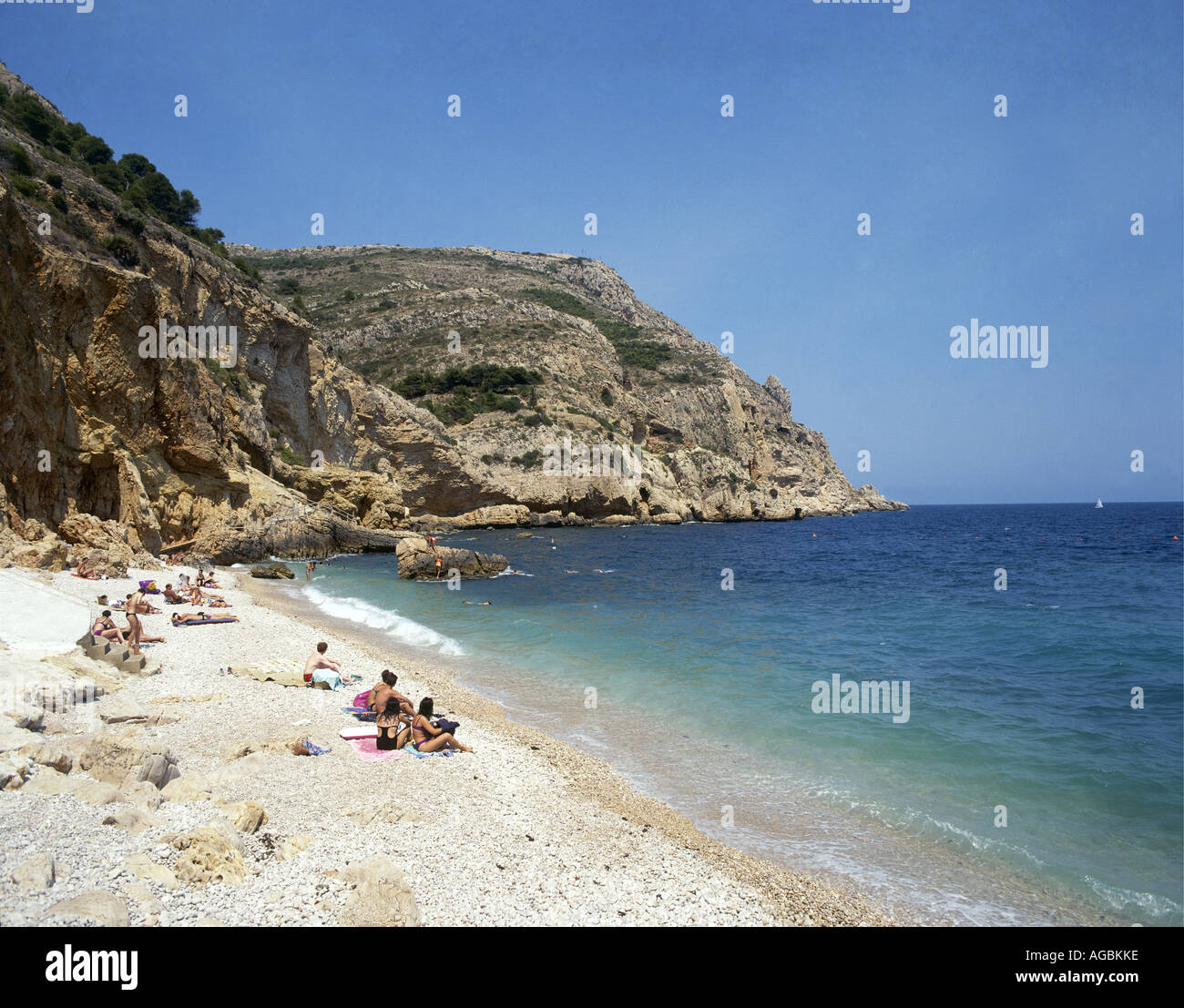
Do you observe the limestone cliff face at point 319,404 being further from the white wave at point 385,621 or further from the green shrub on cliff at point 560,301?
the white wave at point 385,621

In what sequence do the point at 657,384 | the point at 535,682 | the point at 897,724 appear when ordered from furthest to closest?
1. the point at 657,384
2. the point at 535,682
3. the point at 897,724

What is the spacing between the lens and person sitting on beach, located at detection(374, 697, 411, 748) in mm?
7590

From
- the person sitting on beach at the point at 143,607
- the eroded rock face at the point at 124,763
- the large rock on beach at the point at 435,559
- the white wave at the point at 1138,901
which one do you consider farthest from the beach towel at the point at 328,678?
the large rock on beach at the point at 435,559

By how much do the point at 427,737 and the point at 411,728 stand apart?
286mm

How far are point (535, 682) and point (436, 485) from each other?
41.1 meters

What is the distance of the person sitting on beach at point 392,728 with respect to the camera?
24.9 ft

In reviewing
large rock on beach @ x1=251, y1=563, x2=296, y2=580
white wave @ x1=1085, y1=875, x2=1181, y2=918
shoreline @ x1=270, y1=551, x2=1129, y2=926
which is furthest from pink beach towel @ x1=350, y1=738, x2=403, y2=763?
large rock on beach @ x1=251, y1=563, x2=296, y2=580

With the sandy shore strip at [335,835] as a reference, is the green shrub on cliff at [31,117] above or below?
above

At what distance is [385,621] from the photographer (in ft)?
59.3

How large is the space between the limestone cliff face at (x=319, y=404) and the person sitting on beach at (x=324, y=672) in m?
12.5

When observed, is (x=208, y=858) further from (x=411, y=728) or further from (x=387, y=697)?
(x=387, y=697)

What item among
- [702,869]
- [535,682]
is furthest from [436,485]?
[702,869]

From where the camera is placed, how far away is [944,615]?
1881 cm

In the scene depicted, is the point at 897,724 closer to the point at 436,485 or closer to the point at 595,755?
the point at 595,755
